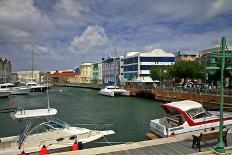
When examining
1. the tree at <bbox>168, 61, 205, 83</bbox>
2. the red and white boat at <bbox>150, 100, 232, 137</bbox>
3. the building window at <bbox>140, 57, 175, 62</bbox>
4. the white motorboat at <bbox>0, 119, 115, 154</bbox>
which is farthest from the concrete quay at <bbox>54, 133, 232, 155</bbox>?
the building window at <bbox>140, 57, 175, 62</bbox>

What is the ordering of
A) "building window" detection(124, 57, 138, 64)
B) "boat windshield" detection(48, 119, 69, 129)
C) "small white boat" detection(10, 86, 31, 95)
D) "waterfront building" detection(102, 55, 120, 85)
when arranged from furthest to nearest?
1. "waterfront building" detection(102, 55, 120, 85)
2. "building window" detection(124, 57, 138, 64)
3. "small white boat" detection(10, 86, 31, 95)
4. "boat windshield" detection(48, 119, 69, 129)

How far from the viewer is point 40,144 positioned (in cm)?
2069

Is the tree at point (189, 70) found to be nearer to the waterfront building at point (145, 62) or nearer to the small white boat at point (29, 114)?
the waterfront building at point (145, 62)

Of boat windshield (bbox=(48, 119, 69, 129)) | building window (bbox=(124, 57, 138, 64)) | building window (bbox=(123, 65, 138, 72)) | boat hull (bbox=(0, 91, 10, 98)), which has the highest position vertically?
building window (bbox=(124, 57, 138, 64))

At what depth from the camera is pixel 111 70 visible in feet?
529

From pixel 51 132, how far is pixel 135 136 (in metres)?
10.7

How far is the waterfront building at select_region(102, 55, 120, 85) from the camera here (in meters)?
150

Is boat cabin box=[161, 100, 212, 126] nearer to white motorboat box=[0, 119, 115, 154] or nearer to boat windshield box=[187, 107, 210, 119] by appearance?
boat windshield box=[187, 107, 210, 119]

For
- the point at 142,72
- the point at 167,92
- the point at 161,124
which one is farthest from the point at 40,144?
the point at 142,72

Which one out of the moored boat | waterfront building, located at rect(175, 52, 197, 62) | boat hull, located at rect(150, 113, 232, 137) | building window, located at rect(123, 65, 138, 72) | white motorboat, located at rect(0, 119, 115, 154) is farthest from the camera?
waterfront building, located at rect(175, 52, 197, 62)

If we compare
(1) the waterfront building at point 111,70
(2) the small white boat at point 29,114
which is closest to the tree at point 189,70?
(2) the small white boat at point 29,114

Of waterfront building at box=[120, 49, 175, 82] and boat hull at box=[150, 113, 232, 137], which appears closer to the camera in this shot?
boat hull at box=[150, 113, 232, 137]

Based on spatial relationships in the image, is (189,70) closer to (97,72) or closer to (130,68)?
(130,68)

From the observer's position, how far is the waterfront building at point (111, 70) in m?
150
